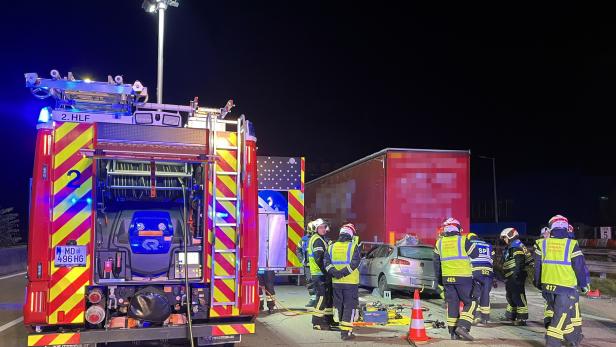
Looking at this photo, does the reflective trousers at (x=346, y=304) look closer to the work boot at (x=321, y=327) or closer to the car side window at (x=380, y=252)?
the work boot at (x=321, y=327)

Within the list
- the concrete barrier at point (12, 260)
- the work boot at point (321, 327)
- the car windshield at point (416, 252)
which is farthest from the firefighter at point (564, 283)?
the concrete barrier at point (12, 260)

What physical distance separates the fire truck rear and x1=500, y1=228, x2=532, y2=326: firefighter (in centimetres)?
549

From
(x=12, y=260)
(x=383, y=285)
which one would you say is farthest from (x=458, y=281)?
(x=12, y=260)

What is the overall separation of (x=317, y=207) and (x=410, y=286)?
37.6ft

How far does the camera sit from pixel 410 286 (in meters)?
12.8

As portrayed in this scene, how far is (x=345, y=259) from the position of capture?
850 cm

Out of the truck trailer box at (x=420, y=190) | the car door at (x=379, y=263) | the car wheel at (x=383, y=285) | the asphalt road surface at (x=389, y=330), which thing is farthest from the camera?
the truck trailer box at (x=420, y=190)

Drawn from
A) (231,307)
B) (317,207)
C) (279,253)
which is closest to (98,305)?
(231,307)

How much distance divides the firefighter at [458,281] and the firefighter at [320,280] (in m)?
1.98

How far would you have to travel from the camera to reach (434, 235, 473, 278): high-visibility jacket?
8391 millimetres

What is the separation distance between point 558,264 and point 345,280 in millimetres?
2965

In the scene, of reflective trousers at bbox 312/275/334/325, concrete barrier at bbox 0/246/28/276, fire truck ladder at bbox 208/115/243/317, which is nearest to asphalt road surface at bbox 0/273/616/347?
reflective trousers at bbox 312/275/334/325

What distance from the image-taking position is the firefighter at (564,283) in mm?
7406

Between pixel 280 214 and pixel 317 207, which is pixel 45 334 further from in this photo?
pixel 317 207
